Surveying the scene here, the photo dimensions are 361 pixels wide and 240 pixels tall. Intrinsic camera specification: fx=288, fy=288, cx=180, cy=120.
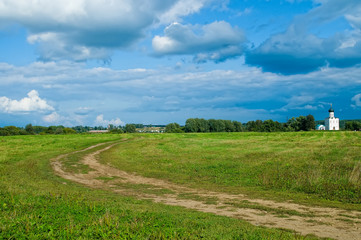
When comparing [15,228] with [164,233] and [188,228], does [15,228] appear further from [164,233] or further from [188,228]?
[188,228]

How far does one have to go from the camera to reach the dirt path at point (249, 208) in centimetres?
985

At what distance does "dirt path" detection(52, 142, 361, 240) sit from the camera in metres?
9.85

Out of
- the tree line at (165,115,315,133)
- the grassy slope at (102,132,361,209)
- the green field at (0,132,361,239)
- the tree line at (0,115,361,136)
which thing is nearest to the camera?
the green field at (0,132,361,239)

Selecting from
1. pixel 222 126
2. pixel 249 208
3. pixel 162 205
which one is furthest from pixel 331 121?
pixel 162 205

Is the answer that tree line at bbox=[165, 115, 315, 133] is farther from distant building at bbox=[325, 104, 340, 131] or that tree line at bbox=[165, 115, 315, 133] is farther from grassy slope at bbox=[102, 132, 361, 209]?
grassy slope at bbox=[102, 132, 361, 209]

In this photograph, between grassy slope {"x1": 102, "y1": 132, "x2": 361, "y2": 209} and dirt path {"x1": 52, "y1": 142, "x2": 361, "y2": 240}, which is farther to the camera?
grassy slope {"x1": 102, "y1": 132, "x2": 361, "y2": 209}

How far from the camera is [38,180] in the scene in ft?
62.1

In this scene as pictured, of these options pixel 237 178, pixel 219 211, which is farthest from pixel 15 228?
pixel 237 178

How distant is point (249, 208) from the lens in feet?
40.4

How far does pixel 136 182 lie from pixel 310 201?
1086cm

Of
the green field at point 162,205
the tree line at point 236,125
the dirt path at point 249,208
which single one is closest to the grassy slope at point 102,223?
→ the green field at point 162,205

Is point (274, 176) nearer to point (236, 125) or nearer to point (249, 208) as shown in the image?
point (249, 208)

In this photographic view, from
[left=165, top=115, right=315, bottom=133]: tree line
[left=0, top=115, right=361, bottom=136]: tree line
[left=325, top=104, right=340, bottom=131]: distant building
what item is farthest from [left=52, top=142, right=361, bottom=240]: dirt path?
[left=325, top=104, right=340, bottom=131]: distant building

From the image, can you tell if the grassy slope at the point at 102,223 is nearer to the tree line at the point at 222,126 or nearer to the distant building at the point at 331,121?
the tree line at the point at 222,126
